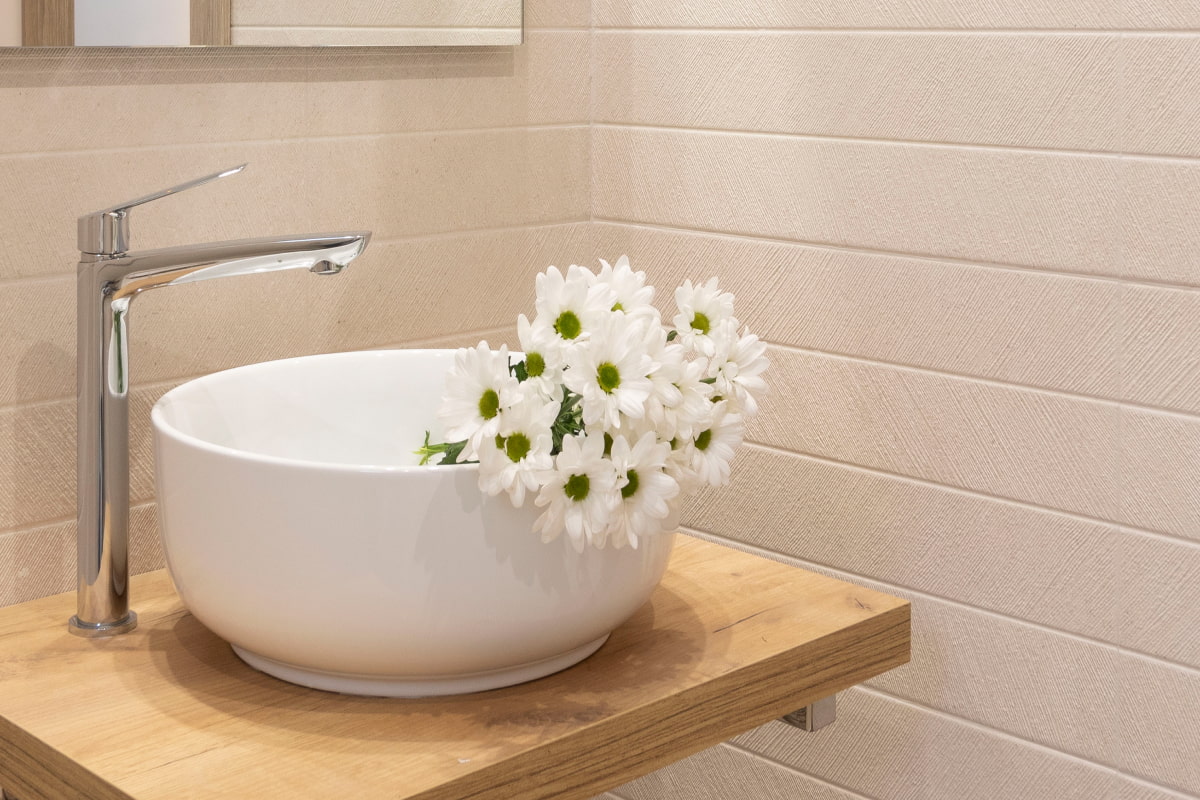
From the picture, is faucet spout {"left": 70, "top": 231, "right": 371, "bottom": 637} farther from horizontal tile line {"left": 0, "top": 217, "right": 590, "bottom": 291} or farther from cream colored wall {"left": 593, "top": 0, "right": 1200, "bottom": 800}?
cream colored wall {"left": 593, "top": 0, "right": 1200, "bottom": 800}

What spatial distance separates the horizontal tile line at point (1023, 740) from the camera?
1.28m

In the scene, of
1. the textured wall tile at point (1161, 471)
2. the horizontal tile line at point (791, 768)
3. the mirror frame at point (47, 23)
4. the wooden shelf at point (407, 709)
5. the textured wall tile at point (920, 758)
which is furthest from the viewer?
the horizontal tile line at point (791, 768)

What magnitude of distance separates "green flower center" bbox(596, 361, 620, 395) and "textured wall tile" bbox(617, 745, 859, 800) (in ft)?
2.40

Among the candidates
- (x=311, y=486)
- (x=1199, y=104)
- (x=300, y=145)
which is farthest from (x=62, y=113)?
(x=1199, y=104)

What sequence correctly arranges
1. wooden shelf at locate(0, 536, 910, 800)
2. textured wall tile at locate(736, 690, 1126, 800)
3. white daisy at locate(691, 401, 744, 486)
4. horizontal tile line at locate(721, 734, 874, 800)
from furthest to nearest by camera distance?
horizontal tile line at locate(721, 734, 874, 800)
textured wall tile at locate(736, 690, 1126, 800)
white daisy at locate(691, 401, 744, 486)
wooden shelf at locate(0, 536, 910, 800)

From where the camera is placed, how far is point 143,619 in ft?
3.84

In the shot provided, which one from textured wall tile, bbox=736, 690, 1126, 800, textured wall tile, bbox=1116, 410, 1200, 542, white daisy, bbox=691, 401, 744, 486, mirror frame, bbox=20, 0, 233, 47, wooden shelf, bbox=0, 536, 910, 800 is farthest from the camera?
textured wall tile, bbox=736, 690, 1126, 800

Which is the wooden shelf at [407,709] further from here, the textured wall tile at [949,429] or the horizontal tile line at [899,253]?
the horizontal tile line at [899,253]

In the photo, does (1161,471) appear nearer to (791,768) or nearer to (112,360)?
(791,768)

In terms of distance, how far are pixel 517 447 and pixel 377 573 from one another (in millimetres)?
132

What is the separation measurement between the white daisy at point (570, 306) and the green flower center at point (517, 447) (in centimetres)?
9

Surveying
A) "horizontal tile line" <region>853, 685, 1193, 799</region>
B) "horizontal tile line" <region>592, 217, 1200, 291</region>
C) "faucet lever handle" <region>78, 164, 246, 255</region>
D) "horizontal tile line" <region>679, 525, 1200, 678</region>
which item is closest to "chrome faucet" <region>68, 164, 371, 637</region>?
"faucet lever handle" <region>78, 164, 246, 255</region>

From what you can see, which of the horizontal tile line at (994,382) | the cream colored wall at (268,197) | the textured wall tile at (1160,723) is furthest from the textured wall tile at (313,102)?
the textured wall tile at (1160,723)

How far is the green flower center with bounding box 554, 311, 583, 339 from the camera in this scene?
0.98 metres
